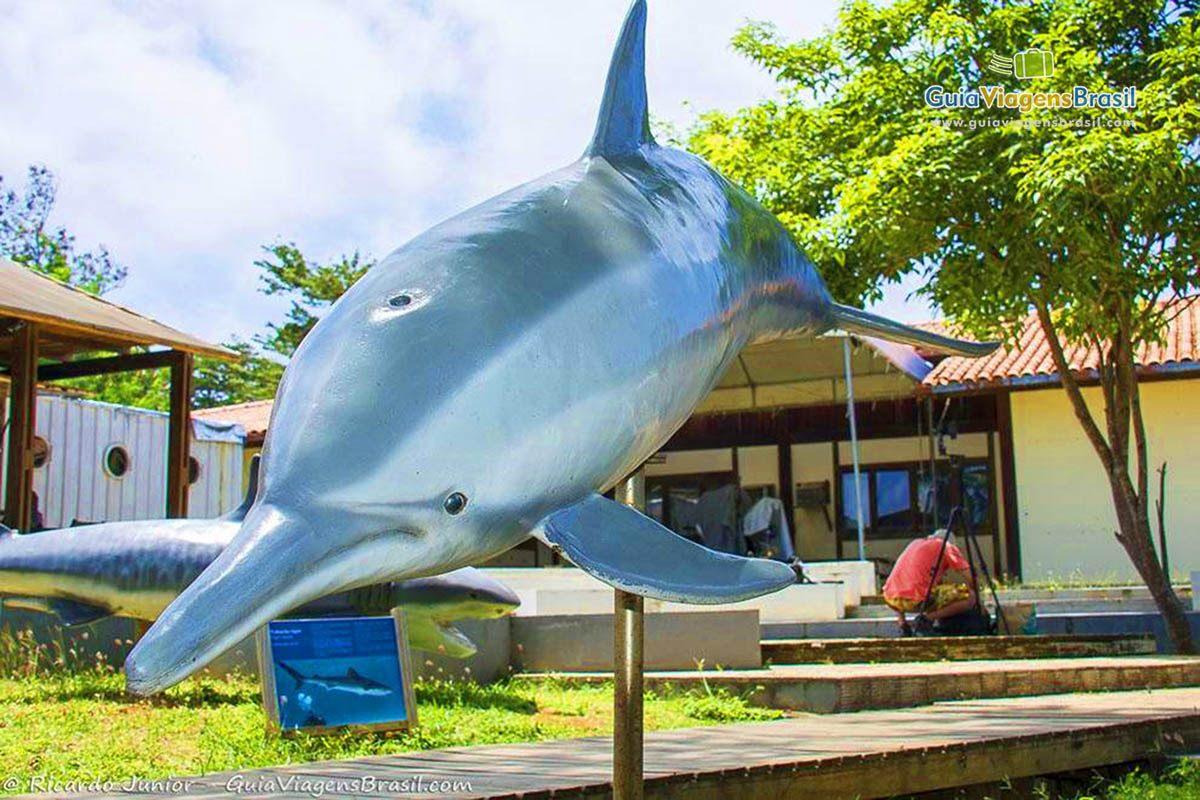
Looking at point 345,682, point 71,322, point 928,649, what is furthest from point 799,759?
point 71,322

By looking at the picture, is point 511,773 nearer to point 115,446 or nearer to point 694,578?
point 694,578

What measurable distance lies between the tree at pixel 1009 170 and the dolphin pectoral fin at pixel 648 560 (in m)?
6.83

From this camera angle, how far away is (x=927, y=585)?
9.46 m

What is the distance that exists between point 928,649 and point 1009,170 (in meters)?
3.35

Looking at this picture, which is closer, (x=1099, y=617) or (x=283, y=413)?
(x=283, y=413)

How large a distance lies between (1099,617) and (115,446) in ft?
36.6

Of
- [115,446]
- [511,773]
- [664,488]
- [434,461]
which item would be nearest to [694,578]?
[434,461]

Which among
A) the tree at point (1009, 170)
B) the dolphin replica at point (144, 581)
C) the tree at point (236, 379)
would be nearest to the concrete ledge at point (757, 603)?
the dolphin replica at point (144, 581)

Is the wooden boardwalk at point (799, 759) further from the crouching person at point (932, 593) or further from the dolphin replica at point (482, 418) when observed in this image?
the crouching person at point (932, 593)

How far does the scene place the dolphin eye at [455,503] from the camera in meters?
1.50

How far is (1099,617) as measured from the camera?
440 inches

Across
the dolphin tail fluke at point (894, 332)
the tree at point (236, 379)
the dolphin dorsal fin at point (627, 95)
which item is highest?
the tree at point (236, 379)

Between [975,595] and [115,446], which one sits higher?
[115,446]

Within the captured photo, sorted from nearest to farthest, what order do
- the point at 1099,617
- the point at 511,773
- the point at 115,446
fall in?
the point at 511,773 < the point at 1099,617 < the point at 115,446
